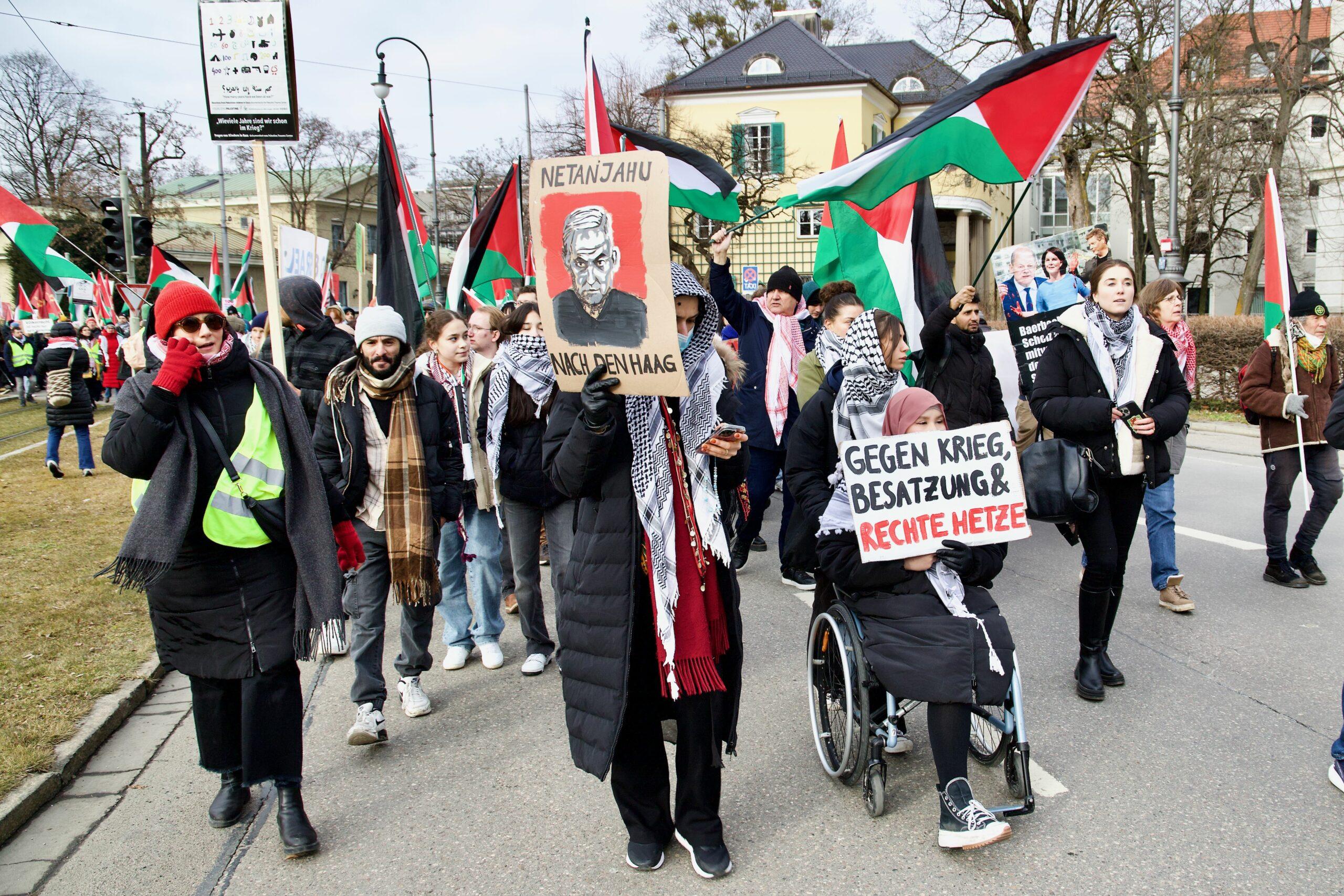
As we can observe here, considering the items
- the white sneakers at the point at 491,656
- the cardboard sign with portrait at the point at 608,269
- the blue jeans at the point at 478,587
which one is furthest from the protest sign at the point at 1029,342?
the white sneakers at the point at 491,656

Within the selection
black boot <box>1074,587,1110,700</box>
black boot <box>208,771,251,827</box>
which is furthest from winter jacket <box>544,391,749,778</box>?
black boot <box>1074,587,1110,700</box>

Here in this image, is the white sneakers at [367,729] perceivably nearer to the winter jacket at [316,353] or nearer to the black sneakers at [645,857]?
the black sneakers at [645,857]

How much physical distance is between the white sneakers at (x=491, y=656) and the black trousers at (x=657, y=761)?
2.39 m

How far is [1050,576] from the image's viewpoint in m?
6.95

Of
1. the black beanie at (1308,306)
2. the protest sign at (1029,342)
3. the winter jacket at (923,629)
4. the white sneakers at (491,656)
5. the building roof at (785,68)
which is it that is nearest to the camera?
the winter jacket at (923,629)

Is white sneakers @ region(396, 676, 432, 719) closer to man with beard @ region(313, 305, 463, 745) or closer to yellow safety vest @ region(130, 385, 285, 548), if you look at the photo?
man with beard @ region(313, 305, 463, 745)

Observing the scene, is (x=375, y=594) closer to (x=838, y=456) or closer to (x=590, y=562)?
(x=590, y=562)

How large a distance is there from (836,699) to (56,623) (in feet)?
16.5

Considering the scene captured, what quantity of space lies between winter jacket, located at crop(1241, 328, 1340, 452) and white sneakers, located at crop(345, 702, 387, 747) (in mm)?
5760

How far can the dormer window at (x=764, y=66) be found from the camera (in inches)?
1633

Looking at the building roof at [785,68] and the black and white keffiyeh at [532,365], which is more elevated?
the building roof at [785,68]

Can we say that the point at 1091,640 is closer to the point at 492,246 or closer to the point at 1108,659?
the point at 1108,659

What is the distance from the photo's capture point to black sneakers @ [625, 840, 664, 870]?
331cm

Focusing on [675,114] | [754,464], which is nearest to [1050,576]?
[754,464]
